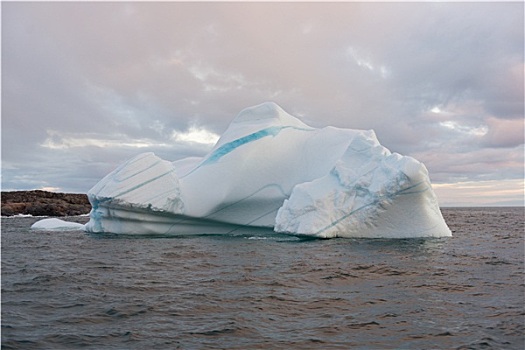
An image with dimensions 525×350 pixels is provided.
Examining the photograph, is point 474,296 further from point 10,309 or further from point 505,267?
point 10,309

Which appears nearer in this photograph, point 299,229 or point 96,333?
point 96,333

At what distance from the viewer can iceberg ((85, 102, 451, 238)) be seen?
49.7ft

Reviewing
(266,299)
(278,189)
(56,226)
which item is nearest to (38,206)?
(56,226)

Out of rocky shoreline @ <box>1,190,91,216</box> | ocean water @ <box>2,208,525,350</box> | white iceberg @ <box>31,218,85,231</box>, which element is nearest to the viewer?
ocean water @ <box>2,208,525,350</box>

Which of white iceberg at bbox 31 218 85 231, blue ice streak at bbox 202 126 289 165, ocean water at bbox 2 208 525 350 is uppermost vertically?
blue ice streak at bbox 202 126 289 165

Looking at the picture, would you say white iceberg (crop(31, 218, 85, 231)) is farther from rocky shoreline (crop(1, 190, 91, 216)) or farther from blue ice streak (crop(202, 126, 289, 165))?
rocky shoreline (crop(1, 190, 91, 216))

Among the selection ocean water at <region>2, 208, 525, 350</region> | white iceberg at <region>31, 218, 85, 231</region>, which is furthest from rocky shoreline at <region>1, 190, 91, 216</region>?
ocean water at <region>2, 208, 525, 350</region>

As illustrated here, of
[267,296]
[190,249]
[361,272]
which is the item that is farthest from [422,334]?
[190,249]

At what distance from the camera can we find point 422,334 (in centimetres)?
565

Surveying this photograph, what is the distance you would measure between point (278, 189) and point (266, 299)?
10999mm

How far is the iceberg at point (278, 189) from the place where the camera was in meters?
15.1

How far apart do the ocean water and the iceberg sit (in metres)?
2.53

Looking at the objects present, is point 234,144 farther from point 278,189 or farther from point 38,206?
point 38,206

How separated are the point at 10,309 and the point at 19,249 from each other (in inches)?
323
